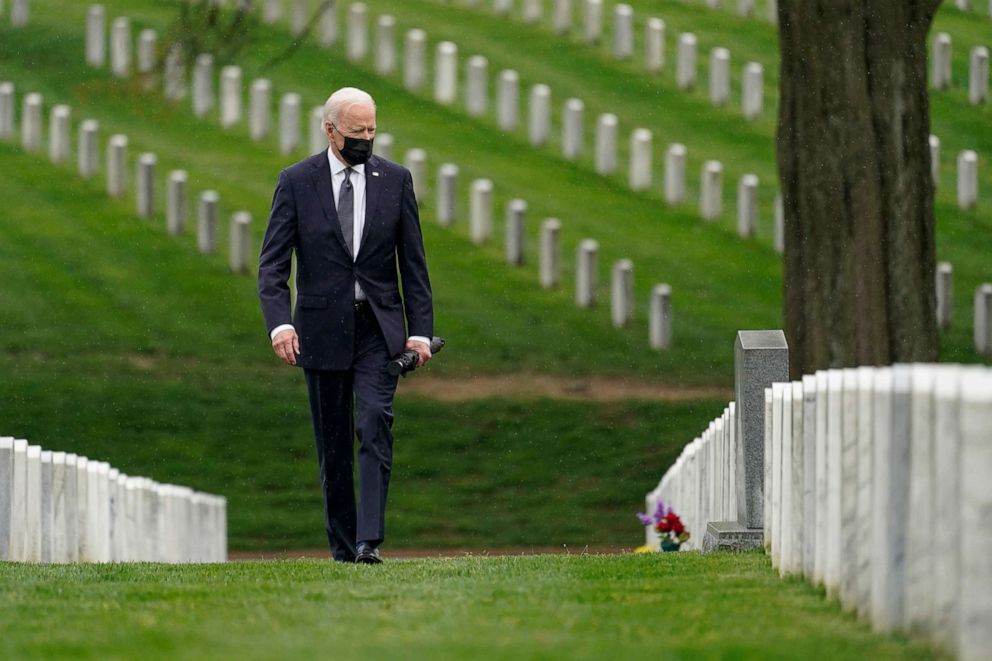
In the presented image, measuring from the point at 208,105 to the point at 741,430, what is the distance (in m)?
19.5

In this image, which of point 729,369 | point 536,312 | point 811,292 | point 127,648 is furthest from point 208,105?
point 127,648

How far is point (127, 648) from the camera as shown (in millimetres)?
4820

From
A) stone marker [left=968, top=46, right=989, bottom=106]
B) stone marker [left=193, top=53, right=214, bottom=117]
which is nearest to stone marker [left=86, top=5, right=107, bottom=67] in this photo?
stone marker [left=193, top=53, right=214, bottom=117]

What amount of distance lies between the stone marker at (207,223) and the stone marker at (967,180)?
28.7 ft

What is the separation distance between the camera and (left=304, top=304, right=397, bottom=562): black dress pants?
8141 millimetres

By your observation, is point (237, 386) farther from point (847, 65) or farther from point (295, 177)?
point (295, 177)

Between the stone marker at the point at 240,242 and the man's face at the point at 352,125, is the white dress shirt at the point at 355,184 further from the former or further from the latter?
the stone marker at the point at 240,242

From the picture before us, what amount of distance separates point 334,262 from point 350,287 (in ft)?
0.39

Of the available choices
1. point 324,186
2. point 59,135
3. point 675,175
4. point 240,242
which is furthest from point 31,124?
point 324,186

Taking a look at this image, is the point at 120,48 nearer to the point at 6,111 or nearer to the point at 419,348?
the point at 6,111

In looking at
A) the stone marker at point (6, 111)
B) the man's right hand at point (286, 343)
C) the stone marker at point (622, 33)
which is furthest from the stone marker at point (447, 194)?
the man's right hand at point (286, 343)

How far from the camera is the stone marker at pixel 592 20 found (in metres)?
29.8

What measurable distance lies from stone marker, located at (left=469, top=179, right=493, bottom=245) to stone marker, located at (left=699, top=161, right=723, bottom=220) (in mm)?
2447

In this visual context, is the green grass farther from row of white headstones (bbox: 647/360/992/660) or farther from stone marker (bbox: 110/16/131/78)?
stone marker (bbox: 110/16/131/78)
